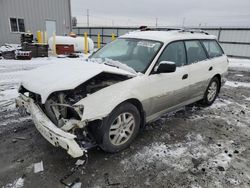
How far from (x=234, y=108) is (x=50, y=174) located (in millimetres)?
4663

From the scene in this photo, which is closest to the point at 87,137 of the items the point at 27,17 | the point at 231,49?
the point at 231,49

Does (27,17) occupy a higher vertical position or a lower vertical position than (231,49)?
higher

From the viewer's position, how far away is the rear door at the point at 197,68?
4250mm

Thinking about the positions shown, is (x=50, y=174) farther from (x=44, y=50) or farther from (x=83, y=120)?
(x=44, y=50)

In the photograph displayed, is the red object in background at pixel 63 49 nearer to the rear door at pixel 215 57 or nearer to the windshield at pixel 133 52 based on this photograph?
the windshield at pixel 133 52

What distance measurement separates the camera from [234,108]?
17.7ft

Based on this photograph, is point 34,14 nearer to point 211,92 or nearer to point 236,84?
point 236,84

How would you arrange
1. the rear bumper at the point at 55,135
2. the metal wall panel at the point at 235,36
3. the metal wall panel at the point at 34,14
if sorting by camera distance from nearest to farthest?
the rear bumper at the point at 55,135 < the metal wall panel at the point at 235,36 < the metal wall panel at the point at 34,14

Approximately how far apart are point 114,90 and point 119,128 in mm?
580

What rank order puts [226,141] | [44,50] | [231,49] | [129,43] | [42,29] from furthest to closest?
1. [42,29]
2. [231,49]
3. [44,50]
4. [129,43]
5. [226,141]

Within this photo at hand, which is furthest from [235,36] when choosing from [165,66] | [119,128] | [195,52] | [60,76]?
[60,76]

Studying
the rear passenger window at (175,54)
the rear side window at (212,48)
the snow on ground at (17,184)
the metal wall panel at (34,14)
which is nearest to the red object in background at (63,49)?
the metal wall panel at (34,14)

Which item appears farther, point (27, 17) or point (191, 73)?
point (27, 17)

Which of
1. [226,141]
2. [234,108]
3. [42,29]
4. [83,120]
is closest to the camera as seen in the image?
[83,120]
